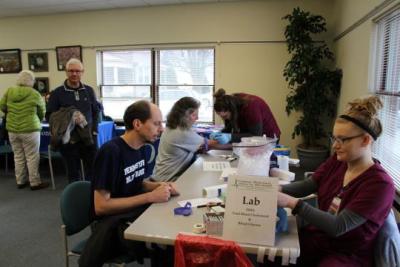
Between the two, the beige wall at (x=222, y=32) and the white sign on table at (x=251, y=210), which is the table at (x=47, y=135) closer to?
the beige wall at (x=222, y=32)

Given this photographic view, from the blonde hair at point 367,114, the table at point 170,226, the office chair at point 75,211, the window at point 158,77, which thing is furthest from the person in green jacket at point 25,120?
the blonde hair at point 367,114

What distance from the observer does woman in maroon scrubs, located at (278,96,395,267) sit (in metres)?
1.15

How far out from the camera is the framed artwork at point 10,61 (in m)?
5.97

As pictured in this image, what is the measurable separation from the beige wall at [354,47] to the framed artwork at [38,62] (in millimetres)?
5061

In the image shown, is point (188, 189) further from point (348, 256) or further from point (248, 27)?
point (248, 27)

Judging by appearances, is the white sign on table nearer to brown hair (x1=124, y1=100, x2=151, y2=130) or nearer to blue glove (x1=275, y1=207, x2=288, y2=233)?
blue glove (x1=275, y1=207, x2=288, y2=233)

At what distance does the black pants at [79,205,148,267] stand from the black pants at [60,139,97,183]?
6.38ft

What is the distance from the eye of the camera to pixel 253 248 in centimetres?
114

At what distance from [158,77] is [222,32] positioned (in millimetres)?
1355

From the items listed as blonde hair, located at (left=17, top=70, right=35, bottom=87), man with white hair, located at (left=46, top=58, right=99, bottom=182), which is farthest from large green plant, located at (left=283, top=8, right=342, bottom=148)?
blonde hair, located at (left=17, top=70, right=35, bottom=87)

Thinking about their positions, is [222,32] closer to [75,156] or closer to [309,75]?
[309,75]

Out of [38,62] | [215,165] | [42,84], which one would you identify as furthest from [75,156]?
[38,62]

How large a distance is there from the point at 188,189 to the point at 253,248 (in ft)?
2.30

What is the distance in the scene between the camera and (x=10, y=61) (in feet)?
19.8
